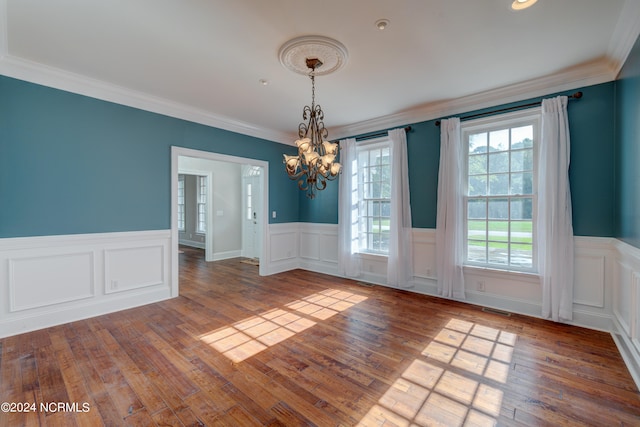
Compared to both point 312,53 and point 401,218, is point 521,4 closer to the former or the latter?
point 312,53

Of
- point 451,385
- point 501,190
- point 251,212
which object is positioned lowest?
point 451,385

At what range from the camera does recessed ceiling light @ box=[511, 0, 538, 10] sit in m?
2.01

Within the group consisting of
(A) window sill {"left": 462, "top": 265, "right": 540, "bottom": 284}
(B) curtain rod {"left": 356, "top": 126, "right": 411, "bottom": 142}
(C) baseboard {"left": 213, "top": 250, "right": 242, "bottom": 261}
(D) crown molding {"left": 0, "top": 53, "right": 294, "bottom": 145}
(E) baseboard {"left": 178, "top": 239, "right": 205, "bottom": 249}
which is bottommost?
(C) baseboard {"left": 213, "top": 250, "right": 242, "bottom": 261}

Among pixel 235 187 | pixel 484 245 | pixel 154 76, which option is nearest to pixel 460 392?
pixel 484 245

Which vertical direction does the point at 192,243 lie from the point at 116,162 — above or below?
below

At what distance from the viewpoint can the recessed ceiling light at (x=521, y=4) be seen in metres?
2.01

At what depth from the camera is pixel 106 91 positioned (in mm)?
3418

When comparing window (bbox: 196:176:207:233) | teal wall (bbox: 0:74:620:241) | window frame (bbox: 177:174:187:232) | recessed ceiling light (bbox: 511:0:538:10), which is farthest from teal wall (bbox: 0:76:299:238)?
window frame (bbox: 177:174:187:232)

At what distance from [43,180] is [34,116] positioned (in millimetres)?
695

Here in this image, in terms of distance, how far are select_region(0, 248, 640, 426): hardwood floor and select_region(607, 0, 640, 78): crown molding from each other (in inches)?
109

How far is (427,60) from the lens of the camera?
2824mm

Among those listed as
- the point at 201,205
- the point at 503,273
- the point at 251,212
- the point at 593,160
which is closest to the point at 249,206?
the point at 251,212

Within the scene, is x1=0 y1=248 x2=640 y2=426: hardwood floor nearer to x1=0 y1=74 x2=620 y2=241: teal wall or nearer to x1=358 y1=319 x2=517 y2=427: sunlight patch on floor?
x1=358 y1=319 x2=517 y2=427: sunlight patch on floor

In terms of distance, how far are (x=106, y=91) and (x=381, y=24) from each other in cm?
337
